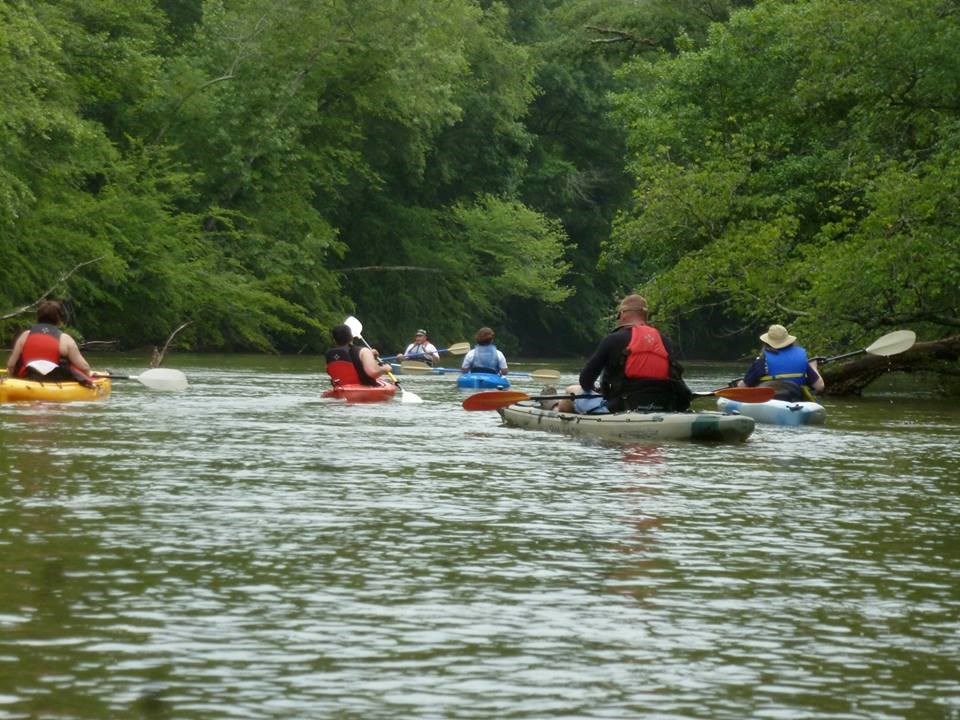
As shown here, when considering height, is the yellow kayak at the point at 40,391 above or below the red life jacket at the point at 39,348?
below

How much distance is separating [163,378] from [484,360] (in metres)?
7.32

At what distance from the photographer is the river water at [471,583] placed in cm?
609

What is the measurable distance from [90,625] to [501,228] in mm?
55409

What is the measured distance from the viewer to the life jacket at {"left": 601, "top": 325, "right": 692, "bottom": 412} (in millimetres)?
→ 17531

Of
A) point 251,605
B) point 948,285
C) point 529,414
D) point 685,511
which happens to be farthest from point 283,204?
point 251,605

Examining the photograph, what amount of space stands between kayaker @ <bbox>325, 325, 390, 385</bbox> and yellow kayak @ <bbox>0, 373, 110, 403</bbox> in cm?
360

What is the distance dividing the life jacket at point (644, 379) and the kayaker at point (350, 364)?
23.3ft

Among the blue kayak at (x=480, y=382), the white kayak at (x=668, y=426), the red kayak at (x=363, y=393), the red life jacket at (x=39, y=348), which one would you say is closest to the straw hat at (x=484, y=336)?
the blue kayak at (x=480, y=382)

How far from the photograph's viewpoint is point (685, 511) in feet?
37.6

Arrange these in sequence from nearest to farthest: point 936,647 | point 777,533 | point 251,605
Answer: point 936,647 < point 251,605 < point 777,533

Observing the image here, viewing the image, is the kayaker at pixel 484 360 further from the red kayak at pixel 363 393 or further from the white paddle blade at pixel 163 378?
the white paddle blade at pixel 163 378

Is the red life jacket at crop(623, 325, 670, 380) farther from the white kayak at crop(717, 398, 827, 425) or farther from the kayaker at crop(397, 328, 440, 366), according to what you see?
the kayaker at crop(397, 328, 440, 366)

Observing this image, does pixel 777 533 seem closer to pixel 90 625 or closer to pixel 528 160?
pixel 90 625

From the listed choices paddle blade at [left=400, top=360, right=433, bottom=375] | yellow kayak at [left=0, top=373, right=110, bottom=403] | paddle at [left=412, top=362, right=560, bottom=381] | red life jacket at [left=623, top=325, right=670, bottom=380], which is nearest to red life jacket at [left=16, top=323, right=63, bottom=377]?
yellow kayak at [left=0, top=373, right=110, bottom=403]
